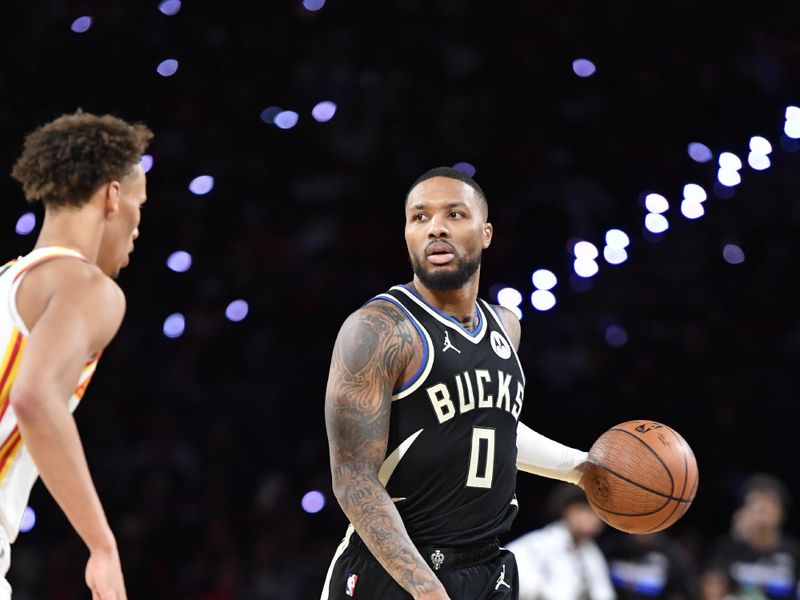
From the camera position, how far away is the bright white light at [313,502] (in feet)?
26.1

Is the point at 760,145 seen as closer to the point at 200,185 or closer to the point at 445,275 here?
the point at 200,185

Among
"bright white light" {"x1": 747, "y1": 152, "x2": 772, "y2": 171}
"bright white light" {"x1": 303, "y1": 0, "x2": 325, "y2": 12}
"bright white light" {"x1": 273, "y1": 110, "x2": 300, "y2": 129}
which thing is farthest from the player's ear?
"bright white light" {"x1": 747, "y1": 152, "x2": 772, "y2": 171}

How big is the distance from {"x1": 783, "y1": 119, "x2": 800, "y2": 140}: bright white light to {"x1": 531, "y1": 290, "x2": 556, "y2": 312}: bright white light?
2382 millimetres

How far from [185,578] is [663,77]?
5307 mm

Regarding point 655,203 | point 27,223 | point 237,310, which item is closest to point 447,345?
point 27,223

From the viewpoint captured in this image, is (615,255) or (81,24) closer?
(81,24)

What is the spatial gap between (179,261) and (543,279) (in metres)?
2.68

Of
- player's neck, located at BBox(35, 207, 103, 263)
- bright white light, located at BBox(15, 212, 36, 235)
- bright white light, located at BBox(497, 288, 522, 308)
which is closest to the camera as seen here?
player's neck, located at BBox(35, 207, 103, 263)

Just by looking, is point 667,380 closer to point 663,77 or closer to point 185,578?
point 663,77

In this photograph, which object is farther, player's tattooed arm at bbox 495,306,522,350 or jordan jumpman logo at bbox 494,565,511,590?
player's tattooed arm at bbox 495,306,522,350

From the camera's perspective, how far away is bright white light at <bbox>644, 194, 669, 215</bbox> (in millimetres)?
8702

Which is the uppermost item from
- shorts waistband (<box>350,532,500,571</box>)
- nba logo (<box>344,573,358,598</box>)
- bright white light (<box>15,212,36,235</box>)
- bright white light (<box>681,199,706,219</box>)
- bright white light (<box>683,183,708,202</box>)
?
bright white light (<box>681,199,706,219</box>)

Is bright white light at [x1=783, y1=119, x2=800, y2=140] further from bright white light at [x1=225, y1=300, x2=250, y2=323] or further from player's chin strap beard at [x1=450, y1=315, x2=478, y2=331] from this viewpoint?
player's chin strap beard at [x1=450, y1=315, x2=478, y2=331]

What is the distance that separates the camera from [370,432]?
136 inches
